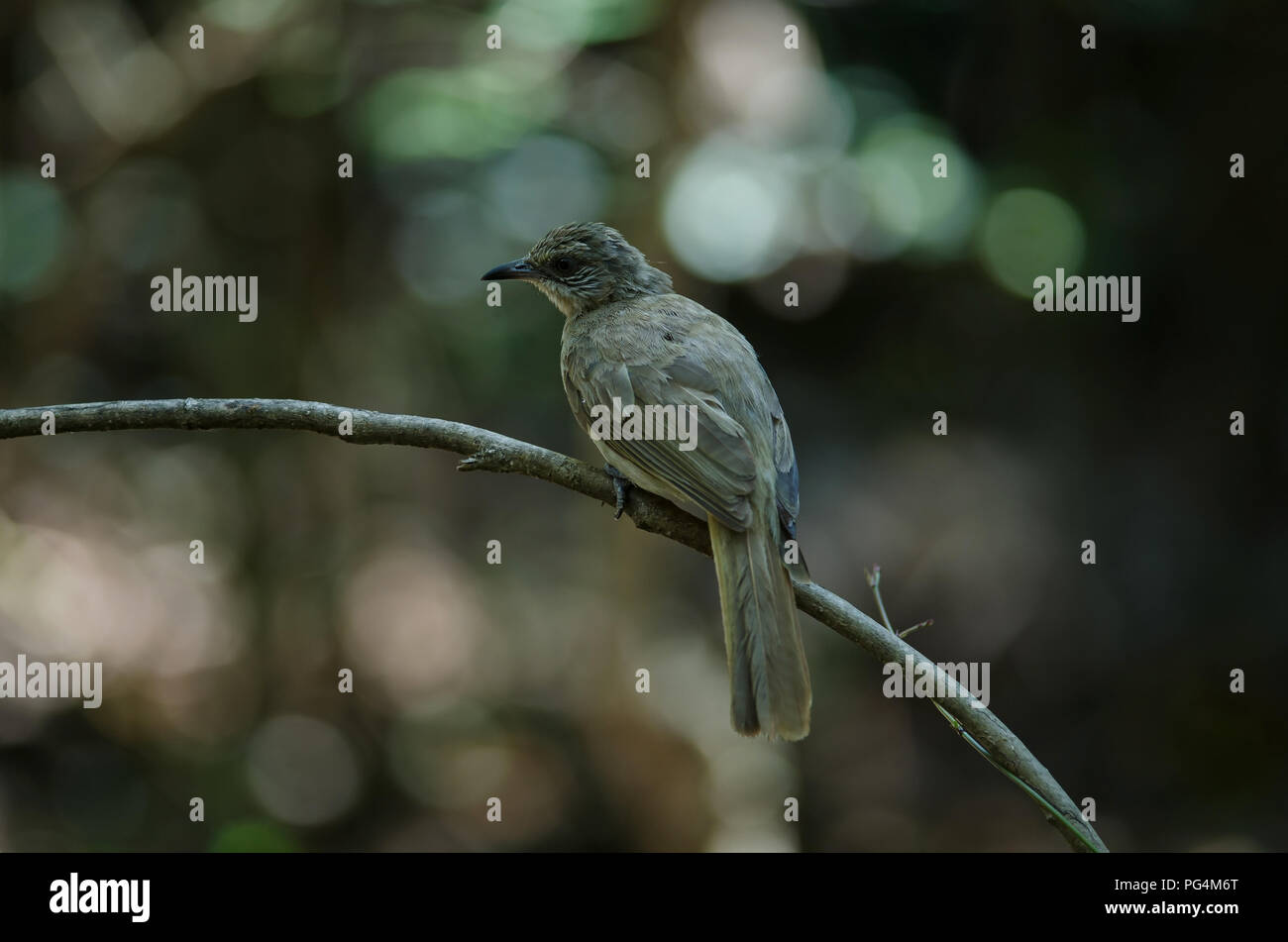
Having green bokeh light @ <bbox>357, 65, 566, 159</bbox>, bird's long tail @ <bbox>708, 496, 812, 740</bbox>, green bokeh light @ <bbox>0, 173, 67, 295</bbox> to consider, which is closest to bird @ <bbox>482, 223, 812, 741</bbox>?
bird's long tail @ <bbox>708, 496, 812, 740</bbox>

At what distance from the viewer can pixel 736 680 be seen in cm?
305

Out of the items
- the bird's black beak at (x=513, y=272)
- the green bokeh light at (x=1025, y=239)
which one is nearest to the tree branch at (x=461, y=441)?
the bird's black beak at (x=513, y=272)

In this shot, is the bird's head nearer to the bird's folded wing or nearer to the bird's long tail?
the bird's folded wing

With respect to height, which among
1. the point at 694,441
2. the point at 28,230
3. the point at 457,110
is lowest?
the point at 694,441

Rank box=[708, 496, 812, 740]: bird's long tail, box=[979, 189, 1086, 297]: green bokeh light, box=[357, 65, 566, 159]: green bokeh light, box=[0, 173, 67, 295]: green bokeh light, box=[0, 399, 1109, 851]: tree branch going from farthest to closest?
box=[0, 173, 67, 295]: green bokeh light
box=[979, 189, 1086, 297]: green bokeh light
box=[357, 65, 566, 159]: green bokeh light
box=[708, 496, 812, 740]: bird's long tail
box=[0, 399, 1109, 851]: tree branch

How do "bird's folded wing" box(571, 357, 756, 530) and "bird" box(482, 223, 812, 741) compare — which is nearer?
"bird" box(482, 223, 812, 741)

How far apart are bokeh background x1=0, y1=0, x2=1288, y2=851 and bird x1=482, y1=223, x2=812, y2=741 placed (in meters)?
1.66

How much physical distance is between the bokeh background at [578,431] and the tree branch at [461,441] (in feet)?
10.1

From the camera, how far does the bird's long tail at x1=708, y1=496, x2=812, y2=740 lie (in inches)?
118

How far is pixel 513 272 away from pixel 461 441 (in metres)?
1.52

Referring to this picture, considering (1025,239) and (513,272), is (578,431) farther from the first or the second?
(513,272)

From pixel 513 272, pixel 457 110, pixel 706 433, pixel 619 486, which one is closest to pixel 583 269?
pixel 513 272

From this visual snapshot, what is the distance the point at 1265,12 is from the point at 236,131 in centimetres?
634

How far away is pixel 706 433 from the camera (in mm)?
3473
